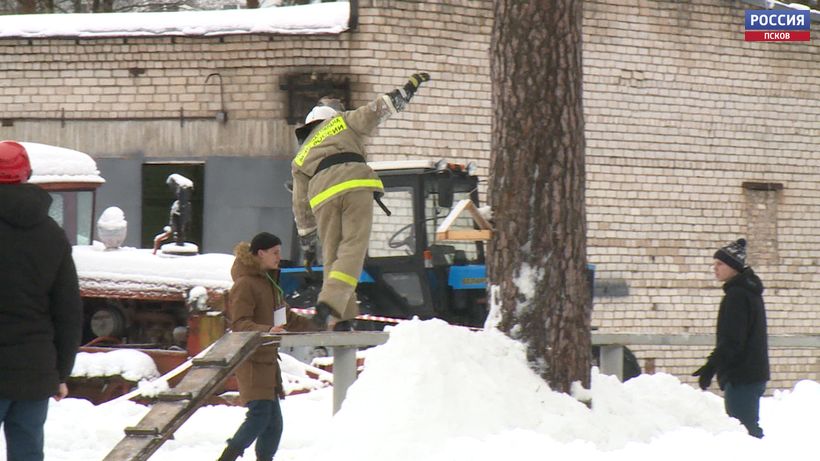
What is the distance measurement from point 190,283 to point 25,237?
18.8 ft

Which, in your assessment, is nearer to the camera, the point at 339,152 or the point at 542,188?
the point at 542,188

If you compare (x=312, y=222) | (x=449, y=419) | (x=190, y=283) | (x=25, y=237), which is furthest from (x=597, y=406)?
(x=190, y=283)

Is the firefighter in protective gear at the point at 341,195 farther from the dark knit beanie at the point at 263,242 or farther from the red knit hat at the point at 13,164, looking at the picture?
the red knit hat at the point at 13,164

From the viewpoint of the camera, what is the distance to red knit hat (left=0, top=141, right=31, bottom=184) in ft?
16.6

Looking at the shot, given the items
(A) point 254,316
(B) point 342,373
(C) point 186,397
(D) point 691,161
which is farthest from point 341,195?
(D) point 691,161

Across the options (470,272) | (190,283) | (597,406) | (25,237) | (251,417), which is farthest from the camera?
(470,272)

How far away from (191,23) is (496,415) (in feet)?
40.4

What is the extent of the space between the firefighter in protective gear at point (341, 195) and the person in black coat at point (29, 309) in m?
2.35

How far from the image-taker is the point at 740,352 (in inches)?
296

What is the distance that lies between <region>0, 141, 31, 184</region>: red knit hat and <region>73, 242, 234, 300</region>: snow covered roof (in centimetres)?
552

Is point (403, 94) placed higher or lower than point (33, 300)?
higher

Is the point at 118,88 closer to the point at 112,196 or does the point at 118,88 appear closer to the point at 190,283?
the point at 112,196

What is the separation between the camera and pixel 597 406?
6227 mm

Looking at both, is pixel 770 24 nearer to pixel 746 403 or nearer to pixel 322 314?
pixel 746 403
